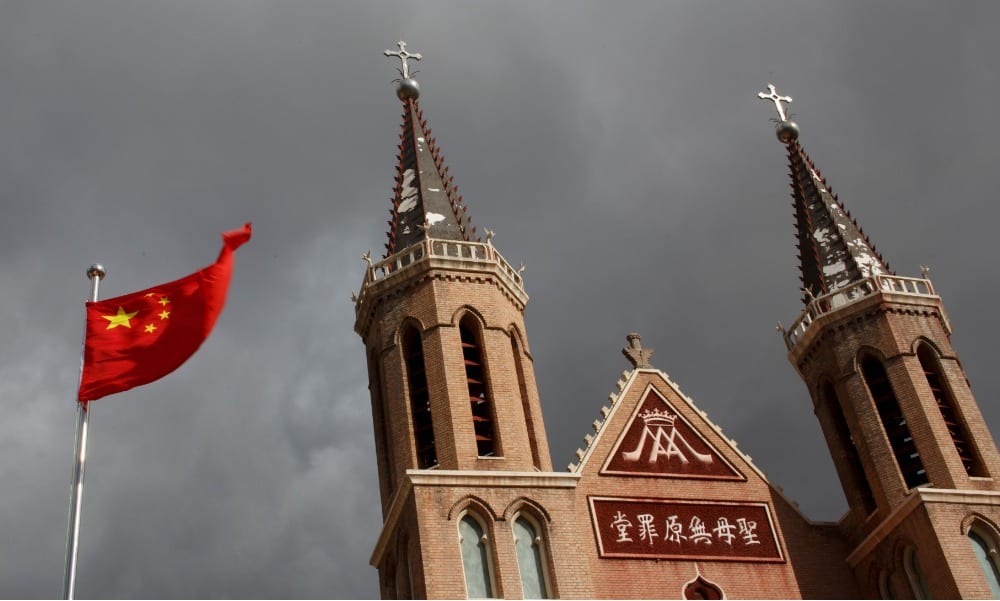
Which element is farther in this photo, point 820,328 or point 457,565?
point 820,328

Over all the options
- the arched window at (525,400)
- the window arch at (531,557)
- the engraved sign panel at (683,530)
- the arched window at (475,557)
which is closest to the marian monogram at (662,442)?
the engraved sign panel at (683,530)

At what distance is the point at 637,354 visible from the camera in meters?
33.8

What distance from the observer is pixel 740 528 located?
1185 inches

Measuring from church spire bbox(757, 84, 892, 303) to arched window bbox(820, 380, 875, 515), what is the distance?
2.59 meters

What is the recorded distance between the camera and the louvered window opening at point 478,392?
29766mm

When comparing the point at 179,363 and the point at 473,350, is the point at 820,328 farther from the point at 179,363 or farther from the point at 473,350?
the point at 179,363

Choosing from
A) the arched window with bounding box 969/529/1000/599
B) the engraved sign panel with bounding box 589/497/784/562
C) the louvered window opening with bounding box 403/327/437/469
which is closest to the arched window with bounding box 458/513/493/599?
the louvered window opening with bounding box 403/327/437/469

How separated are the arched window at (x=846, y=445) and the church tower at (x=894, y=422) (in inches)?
1.0

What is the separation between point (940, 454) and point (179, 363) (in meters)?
18.3

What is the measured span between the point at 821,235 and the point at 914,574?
10222mm

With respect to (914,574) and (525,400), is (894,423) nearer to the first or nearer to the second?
(914,574)

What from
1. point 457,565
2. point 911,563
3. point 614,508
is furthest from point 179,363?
point 911,563

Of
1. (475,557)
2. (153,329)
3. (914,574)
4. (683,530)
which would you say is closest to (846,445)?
(914,574)

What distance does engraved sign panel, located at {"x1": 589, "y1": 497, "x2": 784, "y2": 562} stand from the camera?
94.6 feet
